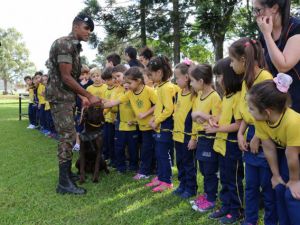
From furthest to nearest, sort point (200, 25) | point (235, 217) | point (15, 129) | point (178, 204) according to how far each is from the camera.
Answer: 1. point (15, 129)
2. point (200, 25)
3. point (178, 204)
4. point (235, 217)

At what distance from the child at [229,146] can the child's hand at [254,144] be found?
331 millimetres

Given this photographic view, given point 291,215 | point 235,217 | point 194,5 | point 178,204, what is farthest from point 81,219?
point 194,5

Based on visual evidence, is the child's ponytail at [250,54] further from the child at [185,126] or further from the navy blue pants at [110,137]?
the navy blue pants at [110,137]

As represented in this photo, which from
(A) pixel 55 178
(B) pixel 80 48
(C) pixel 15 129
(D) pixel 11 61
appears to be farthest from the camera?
(D) pixel 11 61

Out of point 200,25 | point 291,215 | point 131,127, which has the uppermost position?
point 200,25

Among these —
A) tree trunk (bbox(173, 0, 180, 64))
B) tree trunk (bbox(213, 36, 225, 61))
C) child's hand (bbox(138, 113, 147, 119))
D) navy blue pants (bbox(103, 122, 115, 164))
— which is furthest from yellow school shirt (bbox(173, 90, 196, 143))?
tree trunk (bbox(173, 0, 180, 64))

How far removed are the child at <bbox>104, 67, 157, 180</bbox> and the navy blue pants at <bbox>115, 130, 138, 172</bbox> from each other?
198 mm

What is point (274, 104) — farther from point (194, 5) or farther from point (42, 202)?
point (194, 5)

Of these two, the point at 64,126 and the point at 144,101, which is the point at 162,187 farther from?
the point at 64,126

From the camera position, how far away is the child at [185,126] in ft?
14.6

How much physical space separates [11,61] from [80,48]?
259 ft

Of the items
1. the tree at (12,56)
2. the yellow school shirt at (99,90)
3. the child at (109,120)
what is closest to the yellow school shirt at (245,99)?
the child at (109,120)

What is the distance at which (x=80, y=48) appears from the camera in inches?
195

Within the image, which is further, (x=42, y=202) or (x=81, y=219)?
(x=42, y=202)
